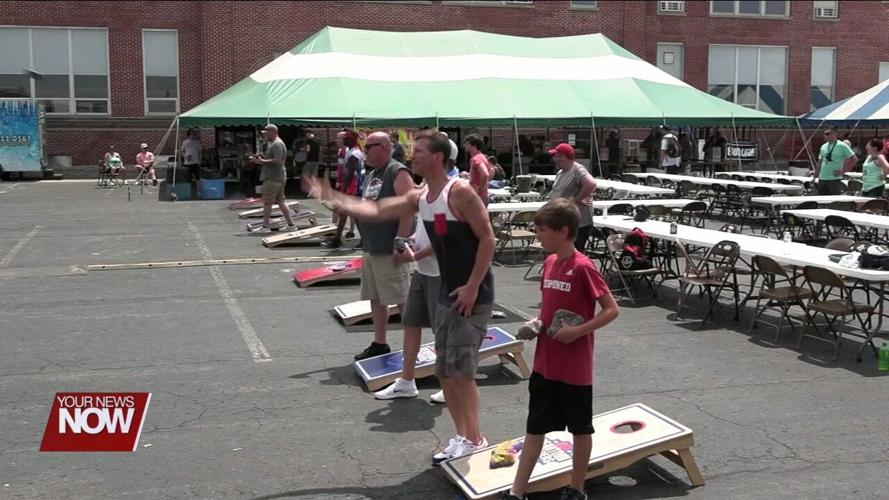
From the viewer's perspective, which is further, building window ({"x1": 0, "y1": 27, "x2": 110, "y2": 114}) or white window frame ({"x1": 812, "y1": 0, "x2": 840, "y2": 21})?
white window frame ({"x1": 812, "y1": 0, "x2": 840, "y2": 21})

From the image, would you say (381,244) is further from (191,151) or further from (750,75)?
(750,75)

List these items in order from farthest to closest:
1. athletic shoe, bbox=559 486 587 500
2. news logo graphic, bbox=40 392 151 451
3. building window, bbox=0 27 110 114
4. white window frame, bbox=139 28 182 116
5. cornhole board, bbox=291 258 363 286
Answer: white window frame, bbox=139 28 182 116 → building window, bbox=0 27 110 114 → cornhole board, bbox=291 258 363 286 → news logo graphic, bbox=40 392 151 451 → athletic shoe, bbox=559 486 587 500

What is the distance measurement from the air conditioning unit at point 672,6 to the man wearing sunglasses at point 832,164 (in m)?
22.4

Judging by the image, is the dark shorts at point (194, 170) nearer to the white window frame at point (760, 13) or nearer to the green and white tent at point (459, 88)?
the green and white tent at point (459, 88)

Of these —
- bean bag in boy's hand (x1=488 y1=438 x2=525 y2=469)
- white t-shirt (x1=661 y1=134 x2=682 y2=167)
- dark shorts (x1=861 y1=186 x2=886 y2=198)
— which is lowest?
bean bag in boy's hand (x1=488 y1=438 x2=525 y2=469)

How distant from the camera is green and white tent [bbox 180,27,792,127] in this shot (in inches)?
895

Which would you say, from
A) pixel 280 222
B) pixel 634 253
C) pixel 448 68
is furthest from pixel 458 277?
pixel 448 68

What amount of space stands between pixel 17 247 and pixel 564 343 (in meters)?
12.5

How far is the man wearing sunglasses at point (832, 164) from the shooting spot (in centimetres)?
1683

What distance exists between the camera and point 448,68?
25125 millimetres

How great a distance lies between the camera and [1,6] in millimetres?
32656

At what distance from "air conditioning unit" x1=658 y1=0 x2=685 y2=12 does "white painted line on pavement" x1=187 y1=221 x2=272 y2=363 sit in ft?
95.8

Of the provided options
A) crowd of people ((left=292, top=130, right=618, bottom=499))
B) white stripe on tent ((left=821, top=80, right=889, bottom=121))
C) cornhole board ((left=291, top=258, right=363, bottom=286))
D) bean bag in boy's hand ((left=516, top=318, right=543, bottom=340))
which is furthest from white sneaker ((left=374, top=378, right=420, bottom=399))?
white stripe on tent ((left=821, top=80, right=889, bottom=121))

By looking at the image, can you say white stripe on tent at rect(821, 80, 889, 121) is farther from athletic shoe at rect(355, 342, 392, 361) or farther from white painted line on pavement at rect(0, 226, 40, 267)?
athletic shoe at rect(355, 342, 392, 361)
